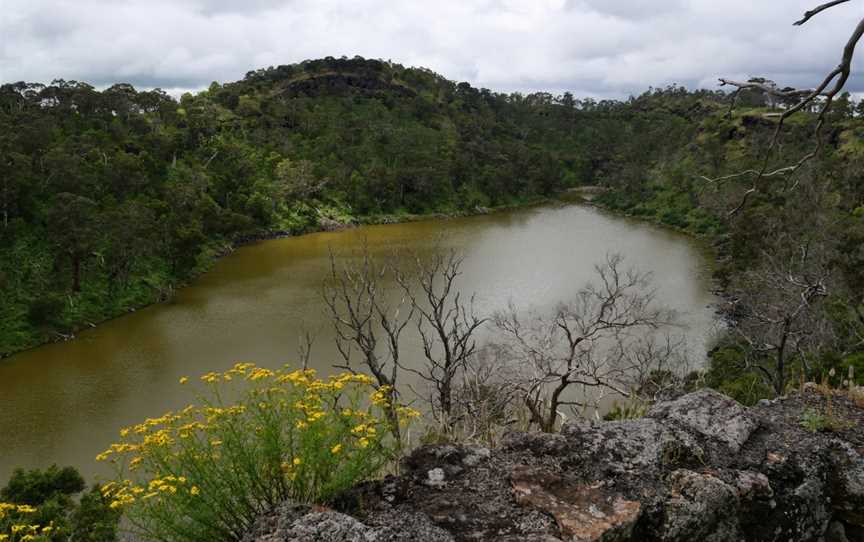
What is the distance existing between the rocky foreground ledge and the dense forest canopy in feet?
5.28

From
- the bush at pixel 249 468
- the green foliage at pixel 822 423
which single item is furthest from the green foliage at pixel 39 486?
the green foliage at pixel 822 423

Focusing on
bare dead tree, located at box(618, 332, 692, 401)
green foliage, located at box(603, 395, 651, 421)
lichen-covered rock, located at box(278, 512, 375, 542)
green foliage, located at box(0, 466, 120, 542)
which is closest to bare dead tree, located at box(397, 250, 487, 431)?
green foliage, located at box(603, 395, 651, 421)

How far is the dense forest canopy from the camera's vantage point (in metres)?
23.3

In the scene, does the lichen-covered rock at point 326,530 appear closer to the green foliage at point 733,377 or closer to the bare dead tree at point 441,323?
the bare dead tree at point 441,323

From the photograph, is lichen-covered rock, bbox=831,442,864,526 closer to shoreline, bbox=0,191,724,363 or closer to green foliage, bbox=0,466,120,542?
green foliage, bbox=0,466,120,542

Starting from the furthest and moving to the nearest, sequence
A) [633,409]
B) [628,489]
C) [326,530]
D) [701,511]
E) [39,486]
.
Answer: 1. [39,486]
2. [633,409]
3. [628,489]
4. [701,511]
5. [326,530]

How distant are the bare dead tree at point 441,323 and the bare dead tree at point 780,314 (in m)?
5.33

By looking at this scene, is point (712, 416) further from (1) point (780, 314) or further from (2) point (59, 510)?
(1) point (780, 314)

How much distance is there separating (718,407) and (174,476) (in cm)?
329

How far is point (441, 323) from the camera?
542 inches

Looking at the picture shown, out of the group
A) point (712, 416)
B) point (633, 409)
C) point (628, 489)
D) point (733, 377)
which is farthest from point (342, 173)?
point (628, 489)

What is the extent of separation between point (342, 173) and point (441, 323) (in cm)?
3999

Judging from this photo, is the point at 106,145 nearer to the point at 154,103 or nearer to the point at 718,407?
the point at 154,103

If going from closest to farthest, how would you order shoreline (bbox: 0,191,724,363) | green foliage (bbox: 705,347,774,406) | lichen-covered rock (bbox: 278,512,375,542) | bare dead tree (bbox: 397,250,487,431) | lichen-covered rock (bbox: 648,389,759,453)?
lichen-covered rock (bbox: 278,512,375,542), lichen-covered rock (bbox: 648,389,759,453), bare dead tree (bbox: 397,250,487,431), green foliage (bbox: 705,347,774,406), shoreline (bbox: 0,191,724,363)
